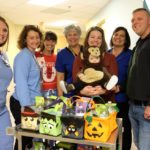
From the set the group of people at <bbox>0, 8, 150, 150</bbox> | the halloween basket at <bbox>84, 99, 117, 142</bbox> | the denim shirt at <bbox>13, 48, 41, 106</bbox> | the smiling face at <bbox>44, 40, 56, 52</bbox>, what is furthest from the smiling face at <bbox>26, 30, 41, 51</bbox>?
the halloween basket at <bbox>84, 99, 117, 142</bbox>

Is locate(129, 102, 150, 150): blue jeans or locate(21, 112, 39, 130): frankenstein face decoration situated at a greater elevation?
locate(21, 112, 39, 130): frankenstein face decoration

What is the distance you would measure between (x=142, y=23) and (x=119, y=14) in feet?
8.24

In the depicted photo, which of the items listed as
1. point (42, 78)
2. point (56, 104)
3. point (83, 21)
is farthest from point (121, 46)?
point (83, 21)

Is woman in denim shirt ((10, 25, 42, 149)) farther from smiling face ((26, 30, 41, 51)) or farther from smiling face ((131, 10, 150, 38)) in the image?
smiling face ((131, 10, 150, 38))

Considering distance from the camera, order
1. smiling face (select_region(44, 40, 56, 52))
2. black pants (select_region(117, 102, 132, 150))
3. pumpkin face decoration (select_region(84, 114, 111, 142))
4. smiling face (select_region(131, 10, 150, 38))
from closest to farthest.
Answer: pumpkin face decoration (select_region(84, 114, 111, 142)) < smiling face (select_region(131, 10, 150, 38)) < black pants (select_region(117, 102, 132, 150)) < smiling face (select_region(44, 40, 56, 52))

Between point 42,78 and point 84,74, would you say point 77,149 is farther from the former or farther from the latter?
point 42,78

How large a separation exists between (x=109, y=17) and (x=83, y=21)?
3.35 meters

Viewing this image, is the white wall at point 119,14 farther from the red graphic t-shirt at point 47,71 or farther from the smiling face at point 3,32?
the smiling face at point 3,32

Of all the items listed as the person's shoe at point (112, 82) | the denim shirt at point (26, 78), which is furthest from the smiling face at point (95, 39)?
the denim shirt at point (26, 78)

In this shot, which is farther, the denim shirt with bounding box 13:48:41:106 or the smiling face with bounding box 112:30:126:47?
the smiling face with bounding box 112:30:126:47

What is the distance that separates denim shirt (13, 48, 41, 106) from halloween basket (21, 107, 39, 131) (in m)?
0.48

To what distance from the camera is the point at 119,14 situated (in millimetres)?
4430

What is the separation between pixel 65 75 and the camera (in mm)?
2557

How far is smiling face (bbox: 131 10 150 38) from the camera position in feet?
6.57
